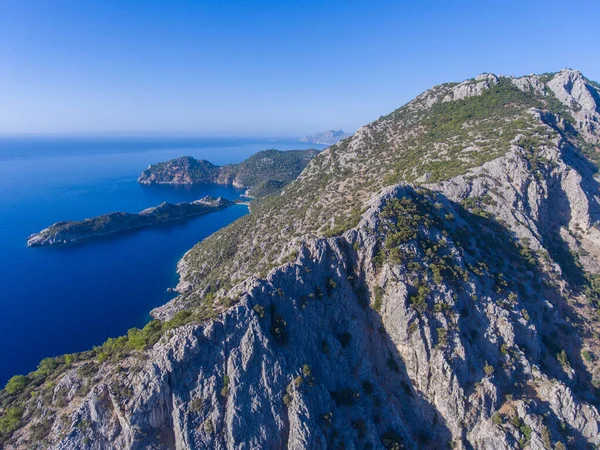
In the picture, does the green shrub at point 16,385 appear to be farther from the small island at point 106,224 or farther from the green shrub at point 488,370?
the small island at point 106,224

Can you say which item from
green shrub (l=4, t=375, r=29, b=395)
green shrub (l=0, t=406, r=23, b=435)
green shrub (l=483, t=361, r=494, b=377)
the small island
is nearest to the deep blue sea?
the small island

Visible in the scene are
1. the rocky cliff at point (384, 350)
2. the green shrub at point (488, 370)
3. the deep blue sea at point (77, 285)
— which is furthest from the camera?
the deep blue sea at point (77, 285)

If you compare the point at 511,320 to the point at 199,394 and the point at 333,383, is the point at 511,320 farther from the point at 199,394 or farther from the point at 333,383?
the point at 199,394

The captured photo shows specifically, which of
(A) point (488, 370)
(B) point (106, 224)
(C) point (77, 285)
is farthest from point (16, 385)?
(B) point (106, 224)

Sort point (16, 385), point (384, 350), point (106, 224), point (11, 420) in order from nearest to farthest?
1. point (11, 420)
2. point (16, 385)
3. point (384, 350)
4. point (106, 224)

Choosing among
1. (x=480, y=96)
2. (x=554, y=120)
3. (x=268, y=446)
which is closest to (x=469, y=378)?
(x=268, y=446)

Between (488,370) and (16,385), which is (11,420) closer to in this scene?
(16,385)

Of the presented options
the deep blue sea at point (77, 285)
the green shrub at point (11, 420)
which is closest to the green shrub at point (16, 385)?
the green shrub at point (11, 420)
